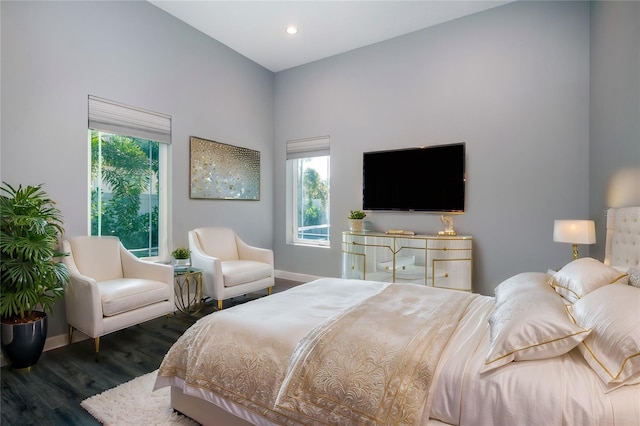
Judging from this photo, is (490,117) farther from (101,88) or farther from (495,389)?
(101,88)

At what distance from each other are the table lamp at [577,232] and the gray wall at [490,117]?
0.71 meters

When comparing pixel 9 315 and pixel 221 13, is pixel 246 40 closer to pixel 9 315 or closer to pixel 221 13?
pixel 221 13

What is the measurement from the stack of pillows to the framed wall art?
3.64m

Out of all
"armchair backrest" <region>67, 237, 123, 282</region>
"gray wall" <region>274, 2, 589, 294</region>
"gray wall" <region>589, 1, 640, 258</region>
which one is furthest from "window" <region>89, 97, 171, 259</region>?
"gray wall" <region>589, 1, 640, 258</region>

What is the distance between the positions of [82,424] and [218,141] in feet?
11.1

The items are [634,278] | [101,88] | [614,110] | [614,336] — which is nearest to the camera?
[614,336]

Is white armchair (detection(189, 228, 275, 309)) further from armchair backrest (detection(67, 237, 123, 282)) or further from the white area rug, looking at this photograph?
the white area rug

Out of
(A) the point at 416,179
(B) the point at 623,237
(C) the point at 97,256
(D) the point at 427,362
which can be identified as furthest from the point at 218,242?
Result: (B) the point at 623,237

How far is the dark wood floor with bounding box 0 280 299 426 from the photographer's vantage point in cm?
183

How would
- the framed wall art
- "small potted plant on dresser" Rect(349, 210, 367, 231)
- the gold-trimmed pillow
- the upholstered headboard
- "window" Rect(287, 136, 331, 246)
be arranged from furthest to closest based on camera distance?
1. "window" Rect(287, 136, 331, 246)
2. "small potted plant on dresser" Rect(349, 210, 367, 231)
3. the framed wall art
4. the upholstered headboard
5. the gold-trimmed pillow

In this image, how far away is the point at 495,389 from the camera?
3.65 feet

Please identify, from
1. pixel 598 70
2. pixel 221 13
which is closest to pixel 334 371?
pixel 598 70

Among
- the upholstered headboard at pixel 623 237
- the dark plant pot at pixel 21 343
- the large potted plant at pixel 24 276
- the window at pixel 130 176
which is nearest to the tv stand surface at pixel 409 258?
the upholstered headboard at pixel 623 237

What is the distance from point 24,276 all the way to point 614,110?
4611 millimetres
